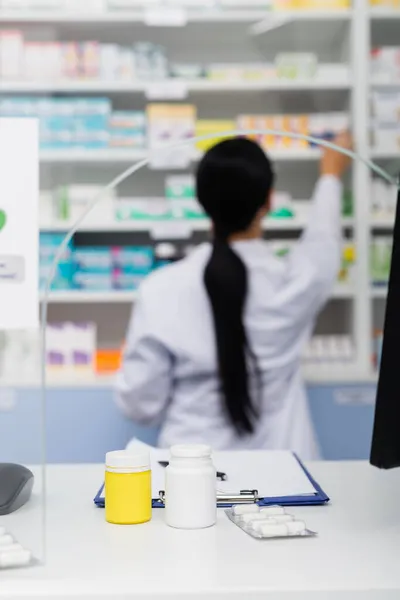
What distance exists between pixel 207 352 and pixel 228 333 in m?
0.08

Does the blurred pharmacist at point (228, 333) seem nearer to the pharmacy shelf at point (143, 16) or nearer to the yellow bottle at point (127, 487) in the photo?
the yellow bottle at point (127, 487)

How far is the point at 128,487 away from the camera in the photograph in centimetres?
105

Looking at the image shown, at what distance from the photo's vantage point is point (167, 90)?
3.40 metres

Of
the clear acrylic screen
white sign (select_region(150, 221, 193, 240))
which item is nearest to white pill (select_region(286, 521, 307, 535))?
the clear acrylic screen

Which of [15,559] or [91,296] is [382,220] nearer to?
[91,296]

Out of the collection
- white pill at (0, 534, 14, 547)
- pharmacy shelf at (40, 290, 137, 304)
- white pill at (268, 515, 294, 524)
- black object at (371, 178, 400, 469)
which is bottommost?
white pill at (268, 515, 294, 524)

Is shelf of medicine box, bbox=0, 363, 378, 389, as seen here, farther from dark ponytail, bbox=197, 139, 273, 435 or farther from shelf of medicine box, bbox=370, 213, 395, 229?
dark ponytail, bbox=197, 139, 273, 435

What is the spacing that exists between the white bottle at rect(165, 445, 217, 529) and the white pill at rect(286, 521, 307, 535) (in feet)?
0.38

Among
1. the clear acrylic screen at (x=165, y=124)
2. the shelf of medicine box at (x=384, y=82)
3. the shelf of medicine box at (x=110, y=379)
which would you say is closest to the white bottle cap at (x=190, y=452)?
the shelf of medicine box at (x=110, y=379)

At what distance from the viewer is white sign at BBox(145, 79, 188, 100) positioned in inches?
133

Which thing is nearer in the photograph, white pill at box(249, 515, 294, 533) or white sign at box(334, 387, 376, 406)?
white pill at box(249, 515, 294, 533)

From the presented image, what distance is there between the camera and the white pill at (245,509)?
3.52 feet

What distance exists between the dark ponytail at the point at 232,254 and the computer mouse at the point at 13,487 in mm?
875

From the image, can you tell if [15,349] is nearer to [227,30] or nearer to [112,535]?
[227,30]
